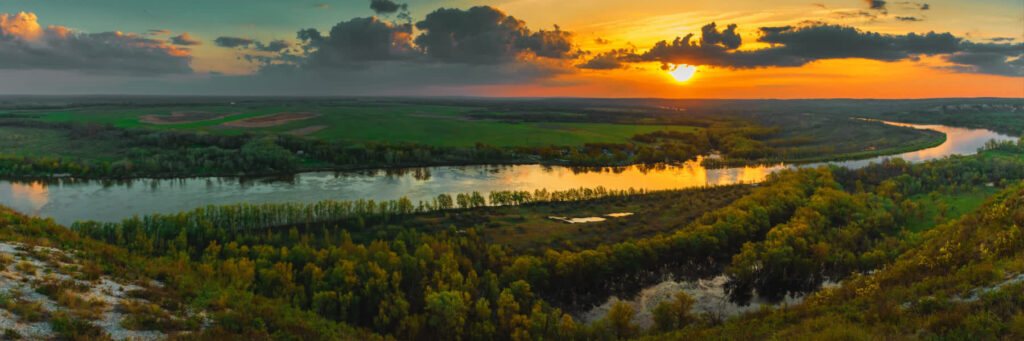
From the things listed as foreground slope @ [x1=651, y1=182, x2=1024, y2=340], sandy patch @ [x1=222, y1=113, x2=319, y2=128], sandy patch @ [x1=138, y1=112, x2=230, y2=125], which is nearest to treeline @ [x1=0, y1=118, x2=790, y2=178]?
sandy patch @ [x1=138, y1=112, x2=230, y2=125]

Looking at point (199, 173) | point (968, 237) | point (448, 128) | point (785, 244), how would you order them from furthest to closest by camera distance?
point (448, 128), point (199, 173), point (785, 244), point (968, 237)

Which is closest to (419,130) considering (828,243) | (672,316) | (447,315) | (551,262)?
(551,262)

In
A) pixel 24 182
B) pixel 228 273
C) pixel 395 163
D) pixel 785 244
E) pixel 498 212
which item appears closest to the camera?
pixel 228 273

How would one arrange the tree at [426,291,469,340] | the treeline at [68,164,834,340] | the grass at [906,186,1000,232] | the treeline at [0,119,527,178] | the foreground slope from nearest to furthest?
the foreground slope, the tree at [426,291,469,340], the treeline at [68,164,834,340], the grass at [906,186,1000,232], the treeline at [0,119,527,178]

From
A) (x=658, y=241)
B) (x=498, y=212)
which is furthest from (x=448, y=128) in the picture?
(x=658, y=241)

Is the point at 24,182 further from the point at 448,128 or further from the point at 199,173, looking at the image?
the point at 448,128

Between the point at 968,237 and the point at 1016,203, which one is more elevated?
the point at 1016,203

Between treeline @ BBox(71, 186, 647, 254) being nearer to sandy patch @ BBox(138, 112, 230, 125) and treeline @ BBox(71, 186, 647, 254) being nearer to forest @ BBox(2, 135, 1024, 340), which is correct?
forest @ BBox(2, 135, 1024, 340)
